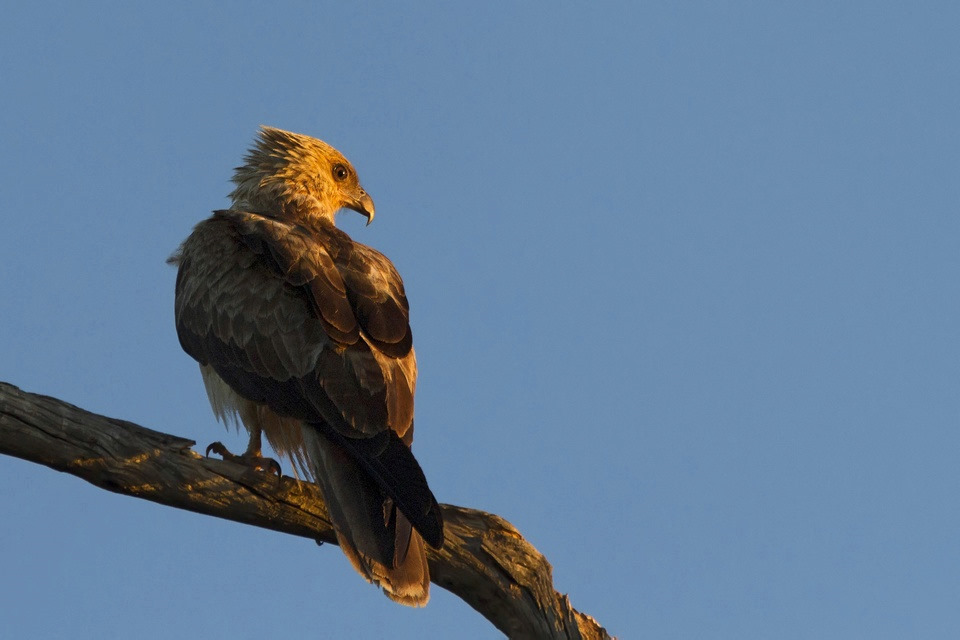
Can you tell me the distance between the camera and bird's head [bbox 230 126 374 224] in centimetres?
888

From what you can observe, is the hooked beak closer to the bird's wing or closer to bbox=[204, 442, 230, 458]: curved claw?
the bird's wing

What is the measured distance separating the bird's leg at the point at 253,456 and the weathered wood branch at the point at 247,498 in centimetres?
17

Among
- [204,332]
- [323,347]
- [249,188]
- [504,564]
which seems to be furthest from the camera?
[249,188]

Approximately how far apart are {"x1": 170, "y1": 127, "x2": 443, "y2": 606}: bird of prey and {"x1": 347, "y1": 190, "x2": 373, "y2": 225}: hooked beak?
103 cm

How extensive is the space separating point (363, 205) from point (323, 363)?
328 cm

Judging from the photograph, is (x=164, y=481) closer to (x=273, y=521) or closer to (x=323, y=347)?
(x=273, y=521)

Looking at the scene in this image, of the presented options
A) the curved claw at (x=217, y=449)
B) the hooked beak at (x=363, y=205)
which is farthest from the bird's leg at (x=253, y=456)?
the hooked beak at (x=363, y=205)

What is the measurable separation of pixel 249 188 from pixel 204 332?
210 cm

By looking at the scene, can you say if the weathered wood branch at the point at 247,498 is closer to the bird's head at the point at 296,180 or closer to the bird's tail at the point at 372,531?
the bird's tail at the point at 372,531

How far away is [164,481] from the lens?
5750mm

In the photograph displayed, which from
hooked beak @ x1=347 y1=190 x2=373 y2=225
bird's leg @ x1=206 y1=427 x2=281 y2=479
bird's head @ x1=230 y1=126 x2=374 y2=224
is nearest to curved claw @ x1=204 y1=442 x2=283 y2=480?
bird's leg @ x1=206 y1=427 x2=281 y2=479

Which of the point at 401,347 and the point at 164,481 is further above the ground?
the point at 401,347

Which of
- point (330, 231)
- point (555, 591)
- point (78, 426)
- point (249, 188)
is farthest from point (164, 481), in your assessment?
point (249, 188)

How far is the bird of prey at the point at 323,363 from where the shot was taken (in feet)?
19.3
